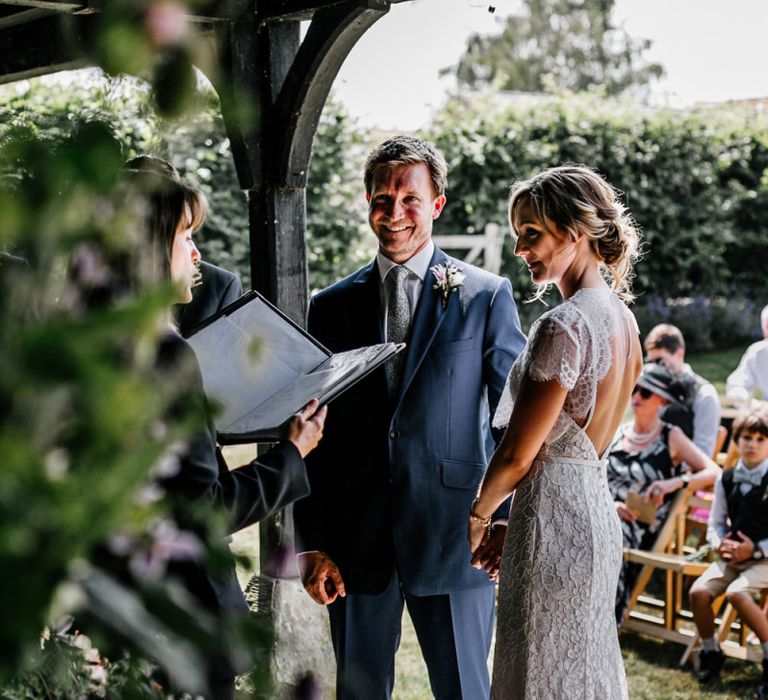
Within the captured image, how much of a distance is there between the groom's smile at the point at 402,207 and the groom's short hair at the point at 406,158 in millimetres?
14

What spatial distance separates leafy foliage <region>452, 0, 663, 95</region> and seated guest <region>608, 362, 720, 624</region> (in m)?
36.2

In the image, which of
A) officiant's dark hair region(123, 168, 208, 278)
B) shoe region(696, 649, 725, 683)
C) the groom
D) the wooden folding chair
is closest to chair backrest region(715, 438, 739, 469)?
the wooden folding chair

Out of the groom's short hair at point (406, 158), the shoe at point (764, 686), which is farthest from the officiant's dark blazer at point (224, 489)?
the shoe at point (764, 686)

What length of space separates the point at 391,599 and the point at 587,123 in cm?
983

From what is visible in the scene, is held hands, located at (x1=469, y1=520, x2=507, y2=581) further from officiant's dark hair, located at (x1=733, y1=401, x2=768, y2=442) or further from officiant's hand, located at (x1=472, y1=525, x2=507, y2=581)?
officiant's dark hair, located at (x1=733, y1=401, x2=768, y2=442)

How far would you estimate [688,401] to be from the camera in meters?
5.74

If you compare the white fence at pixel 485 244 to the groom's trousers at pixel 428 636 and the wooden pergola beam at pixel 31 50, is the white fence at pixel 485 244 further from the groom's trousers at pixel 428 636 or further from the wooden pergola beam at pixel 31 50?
the groom's trousers at pixel 428 636

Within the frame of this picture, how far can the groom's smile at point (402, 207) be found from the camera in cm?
283

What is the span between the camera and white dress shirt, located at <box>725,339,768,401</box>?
733 cm

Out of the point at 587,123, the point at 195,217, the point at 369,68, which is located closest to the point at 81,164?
the point at 195,217

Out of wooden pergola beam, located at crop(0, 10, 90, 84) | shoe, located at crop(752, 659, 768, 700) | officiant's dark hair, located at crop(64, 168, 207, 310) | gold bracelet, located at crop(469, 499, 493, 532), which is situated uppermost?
wooden pergola beam, located at crop(0, 10, 90, 84)

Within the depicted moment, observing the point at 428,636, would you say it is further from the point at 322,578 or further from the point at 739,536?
the point at 739,536

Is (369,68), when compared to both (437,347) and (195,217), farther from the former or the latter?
(195,217)

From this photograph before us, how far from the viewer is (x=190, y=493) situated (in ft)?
5.49
